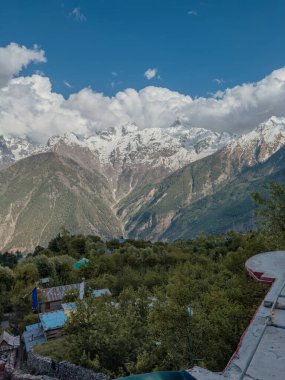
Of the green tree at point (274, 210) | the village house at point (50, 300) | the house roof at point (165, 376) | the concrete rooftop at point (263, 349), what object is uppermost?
the green tree at point (274, 210)

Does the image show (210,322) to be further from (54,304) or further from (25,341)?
(54,304)

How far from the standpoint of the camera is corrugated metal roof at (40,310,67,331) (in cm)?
4622

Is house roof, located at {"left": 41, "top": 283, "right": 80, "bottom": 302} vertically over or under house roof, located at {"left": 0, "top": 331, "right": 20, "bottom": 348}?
over

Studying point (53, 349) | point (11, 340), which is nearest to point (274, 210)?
point (53, 349)

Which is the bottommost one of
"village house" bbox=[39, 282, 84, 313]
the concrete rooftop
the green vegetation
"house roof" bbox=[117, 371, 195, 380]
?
"village house" bbox=[39, 282, 84, 313]

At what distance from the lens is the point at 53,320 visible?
4797 centimetres

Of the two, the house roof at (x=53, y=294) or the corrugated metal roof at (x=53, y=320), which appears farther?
the house roof at (x=53, y=294)

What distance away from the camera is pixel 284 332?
23.4 feet

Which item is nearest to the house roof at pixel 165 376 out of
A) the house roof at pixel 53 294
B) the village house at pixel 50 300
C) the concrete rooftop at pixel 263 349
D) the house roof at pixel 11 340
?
the concrete rooftop at pixel 263 349

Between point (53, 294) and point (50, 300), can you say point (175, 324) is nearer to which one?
point (50, 300)

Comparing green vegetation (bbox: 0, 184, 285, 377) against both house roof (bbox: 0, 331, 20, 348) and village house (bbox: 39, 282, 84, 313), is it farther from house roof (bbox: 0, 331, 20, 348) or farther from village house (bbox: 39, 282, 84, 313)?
village house (bbox: 39, 282, 84, 313)

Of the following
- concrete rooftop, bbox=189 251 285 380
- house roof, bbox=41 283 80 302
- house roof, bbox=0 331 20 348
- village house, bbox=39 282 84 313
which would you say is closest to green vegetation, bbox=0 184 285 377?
concrete rooftop, bbox=189 251 285 380

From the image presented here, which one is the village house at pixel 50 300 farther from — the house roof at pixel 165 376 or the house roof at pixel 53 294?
the house roof at pixel 165 376

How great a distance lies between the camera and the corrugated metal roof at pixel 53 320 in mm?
46219
